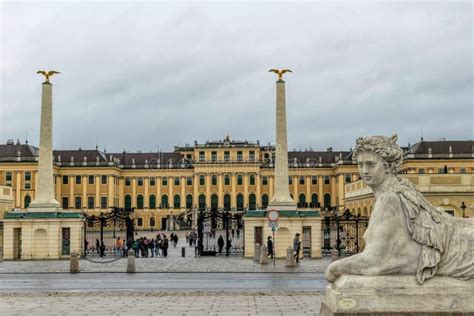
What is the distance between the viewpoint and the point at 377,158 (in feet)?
22.7

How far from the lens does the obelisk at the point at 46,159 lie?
36906 mm

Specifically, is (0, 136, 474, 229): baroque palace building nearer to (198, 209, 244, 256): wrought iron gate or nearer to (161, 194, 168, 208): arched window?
(161, 194, 168, 208): arched window

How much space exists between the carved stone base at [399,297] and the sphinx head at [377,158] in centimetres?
102

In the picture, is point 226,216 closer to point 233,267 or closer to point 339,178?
point 233,267

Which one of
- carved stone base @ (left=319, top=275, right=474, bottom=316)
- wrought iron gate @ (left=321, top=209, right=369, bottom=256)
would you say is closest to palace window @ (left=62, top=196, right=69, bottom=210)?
wrought iron gate @ (left=321, top=209, right=369, bottom=256)

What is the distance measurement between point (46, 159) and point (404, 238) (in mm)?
32583

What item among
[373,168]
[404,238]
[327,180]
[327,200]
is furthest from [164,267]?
[327,200]

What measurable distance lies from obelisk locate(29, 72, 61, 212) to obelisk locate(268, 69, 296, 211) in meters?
11.8

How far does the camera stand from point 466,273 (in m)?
6.70

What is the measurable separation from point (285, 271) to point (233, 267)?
3041 millimetres

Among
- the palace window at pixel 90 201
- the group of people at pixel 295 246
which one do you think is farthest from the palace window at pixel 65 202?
the group of people at pixel 295 246

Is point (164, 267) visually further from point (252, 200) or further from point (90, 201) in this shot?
point (252, 200)

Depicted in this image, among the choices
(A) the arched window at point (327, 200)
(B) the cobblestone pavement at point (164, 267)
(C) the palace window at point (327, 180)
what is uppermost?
(C) the palace window at point (327, 180)

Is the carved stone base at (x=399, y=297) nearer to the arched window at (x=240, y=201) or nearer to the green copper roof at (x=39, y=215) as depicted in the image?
the green copper roof at (x=39, y=215)
